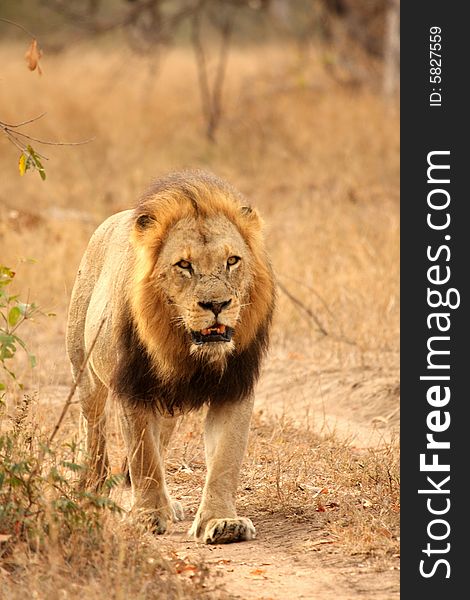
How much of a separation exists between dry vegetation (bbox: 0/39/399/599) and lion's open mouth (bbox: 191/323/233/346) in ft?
2.47

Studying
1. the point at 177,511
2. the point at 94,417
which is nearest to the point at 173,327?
the point at 177,511

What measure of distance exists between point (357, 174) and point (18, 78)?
7955 mm

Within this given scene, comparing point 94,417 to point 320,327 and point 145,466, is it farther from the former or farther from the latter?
point 320,327

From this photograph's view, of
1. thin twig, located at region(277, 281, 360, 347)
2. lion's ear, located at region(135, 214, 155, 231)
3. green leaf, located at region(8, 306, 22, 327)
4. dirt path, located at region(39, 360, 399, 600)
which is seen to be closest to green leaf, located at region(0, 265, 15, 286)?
green leaf, located at region(8, 306, 22, 327)

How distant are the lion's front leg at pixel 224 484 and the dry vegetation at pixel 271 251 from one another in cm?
29

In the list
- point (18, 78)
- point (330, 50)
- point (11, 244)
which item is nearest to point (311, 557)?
point (11, 244)

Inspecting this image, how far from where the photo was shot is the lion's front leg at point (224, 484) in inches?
189

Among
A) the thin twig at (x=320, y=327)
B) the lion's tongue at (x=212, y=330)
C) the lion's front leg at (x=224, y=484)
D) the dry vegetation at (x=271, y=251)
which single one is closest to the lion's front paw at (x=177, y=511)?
the dry vegetation at (x=271, y=251)

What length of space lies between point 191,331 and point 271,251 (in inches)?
228

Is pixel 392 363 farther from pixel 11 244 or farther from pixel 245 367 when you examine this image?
pixel 11 244

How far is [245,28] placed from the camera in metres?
31.5

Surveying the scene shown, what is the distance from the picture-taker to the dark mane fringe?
16.2 ft

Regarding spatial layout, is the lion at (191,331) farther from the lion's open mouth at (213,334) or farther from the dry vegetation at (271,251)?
the dry vegetation at (271,251)

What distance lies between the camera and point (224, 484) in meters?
4.90
